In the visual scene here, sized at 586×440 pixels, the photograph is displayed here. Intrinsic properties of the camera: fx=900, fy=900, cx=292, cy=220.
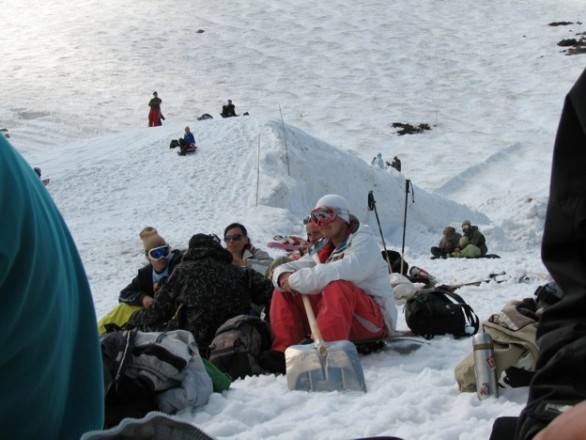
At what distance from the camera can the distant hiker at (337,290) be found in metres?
5.70

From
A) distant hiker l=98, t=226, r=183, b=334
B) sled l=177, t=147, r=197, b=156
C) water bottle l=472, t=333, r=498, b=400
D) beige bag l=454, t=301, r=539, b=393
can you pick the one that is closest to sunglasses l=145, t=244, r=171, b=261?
distant hiker l=98, t=226, r=183, b=334

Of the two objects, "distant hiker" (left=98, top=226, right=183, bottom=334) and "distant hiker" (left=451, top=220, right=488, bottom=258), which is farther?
"distant hiker" (left=451, top=220, right=488, bottom=258)

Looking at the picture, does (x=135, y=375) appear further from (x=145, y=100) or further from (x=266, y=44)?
(x=266, y=44)

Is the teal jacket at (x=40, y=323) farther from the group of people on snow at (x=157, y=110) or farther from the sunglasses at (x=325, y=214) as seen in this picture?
the group of people on snow at (x=157, y=110)

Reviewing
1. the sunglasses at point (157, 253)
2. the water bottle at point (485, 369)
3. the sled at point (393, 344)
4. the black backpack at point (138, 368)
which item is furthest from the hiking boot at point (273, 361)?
the sunglasses at point (157, 253)

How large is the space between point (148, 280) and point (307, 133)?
15334 millimetres

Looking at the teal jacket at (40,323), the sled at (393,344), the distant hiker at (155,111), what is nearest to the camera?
the teal jacket at (40,323)

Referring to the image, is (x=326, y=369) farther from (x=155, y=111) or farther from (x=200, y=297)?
(x=155, y=111)

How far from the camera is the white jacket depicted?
5.80m

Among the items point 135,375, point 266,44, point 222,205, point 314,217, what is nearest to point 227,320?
point 314,217

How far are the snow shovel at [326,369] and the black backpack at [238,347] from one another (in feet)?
1.85

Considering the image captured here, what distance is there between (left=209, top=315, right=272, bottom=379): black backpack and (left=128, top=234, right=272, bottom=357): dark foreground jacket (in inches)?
12.3

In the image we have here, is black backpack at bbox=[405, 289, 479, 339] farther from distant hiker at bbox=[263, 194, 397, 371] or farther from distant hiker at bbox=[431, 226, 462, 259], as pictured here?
distant hiker at bbox=[431, 226, 462, 259]

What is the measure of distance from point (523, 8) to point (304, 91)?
1657 centimetres
